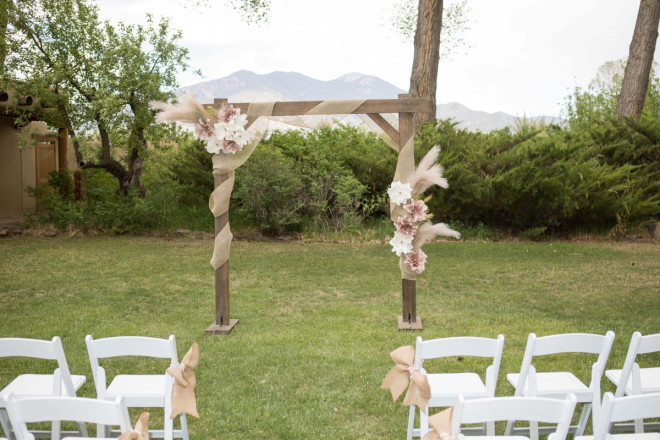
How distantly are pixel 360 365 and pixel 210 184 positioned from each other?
10.9 metres

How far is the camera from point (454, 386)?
403 cm

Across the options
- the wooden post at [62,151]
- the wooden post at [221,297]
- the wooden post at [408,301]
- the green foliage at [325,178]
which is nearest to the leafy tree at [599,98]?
the green foliage at [325,178]

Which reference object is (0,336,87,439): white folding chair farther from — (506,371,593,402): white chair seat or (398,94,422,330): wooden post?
(398,94,422,330): wooden post

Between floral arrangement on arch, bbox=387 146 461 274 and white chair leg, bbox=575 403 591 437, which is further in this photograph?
floral arrangement on arch, bbox=387 146 461 274

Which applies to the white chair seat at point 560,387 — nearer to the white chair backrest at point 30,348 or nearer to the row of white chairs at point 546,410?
the row of white chairs at point 546,410

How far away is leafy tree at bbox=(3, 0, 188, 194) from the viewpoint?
13875 millimetres

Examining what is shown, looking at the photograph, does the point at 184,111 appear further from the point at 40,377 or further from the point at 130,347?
the point at 130,347

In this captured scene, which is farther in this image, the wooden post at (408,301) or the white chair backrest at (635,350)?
the wooden post at (408,301)

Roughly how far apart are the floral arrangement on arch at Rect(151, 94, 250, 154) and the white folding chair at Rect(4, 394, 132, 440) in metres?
4.26

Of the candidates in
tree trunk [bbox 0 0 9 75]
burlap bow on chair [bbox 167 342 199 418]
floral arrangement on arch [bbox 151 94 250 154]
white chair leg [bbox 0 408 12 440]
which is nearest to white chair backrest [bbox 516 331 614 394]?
burlap bow on chair [bbox 167 342 199 418]

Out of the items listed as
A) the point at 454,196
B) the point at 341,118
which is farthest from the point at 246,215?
the point at 341,118

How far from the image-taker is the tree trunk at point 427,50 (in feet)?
50.3

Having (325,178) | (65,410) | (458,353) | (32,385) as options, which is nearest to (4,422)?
(32,385)

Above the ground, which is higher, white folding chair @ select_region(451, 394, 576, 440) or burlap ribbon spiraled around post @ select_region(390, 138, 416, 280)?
burlap ribbon spiraled around post @ select_region(390, 138, 416, 280)
